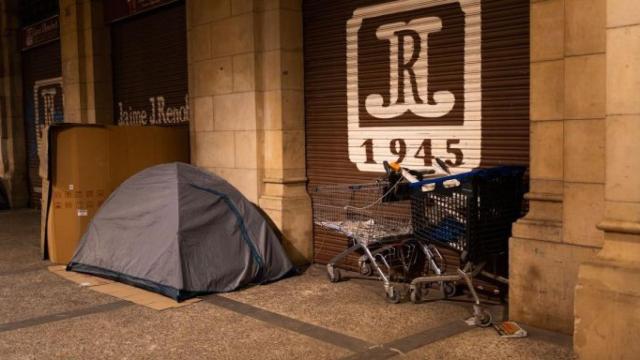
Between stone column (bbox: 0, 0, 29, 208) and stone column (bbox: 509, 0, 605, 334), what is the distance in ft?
40.7

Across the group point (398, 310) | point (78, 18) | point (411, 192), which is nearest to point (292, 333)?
point (398, 310)

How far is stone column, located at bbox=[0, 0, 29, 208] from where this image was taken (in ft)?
47.9

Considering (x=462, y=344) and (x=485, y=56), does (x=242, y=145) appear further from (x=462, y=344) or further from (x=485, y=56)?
(x=462, y=344)

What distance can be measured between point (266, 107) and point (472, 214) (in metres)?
3.39

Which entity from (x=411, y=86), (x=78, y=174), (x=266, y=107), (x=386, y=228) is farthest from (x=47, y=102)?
(x=386, y=228)

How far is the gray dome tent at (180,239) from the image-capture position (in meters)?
6.49

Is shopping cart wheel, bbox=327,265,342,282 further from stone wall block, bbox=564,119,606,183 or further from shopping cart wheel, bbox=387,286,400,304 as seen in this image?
stone wall block, bbox=564,119,606,183

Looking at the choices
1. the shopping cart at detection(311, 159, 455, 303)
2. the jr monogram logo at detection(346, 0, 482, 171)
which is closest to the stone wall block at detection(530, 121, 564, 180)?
the shopping cart at detection(311, 159, 455, 303)

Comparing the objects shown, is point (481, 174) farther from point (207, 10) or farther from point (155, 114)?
point (155, 114)

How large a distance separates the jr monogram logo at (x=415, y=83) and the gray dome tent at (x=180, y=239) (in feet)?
4.73

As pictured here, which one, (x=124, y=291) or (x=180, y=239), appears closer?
(x=180, y=239)

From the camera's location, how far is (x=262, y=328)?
5.46 metres

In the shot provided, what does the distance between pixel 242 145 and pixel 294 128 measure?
705 millimetres

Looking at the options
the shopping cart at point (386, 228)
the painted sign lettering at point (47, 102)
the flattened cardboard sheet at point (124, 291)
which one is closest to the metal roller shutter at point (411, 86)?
the shopping cart at point (386, 228)
